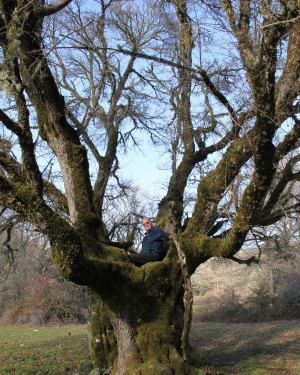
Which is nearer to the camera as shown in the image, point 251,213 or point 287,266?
point 251,213

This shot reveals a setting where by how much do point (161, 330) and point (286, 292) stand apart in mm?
16421

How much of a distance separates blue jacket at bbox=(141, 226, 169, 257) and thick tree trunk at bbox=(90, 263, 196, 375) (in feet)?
1.82

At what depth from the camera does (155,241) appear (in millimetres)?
7574

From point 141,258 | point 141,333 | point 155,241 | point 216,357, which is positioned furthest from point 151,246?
point 216,357

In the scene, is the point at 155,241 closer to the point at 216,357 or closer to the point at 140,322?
the point at 140,322

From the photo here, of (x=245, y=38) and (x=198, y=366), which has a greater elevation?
(x=245, y=38)

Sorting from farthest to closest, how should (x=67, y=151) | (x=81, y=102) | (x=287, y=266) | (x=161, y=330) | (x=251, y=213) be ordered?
(x=287, y=266)
(x=81, y=102)
(x=67, y=151)
(x=161, y=330)
(x=251, y=213)

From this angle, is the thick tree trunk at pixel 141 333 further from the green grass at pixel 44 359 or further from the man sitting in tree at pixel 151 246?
the green grass at pixel 44 359

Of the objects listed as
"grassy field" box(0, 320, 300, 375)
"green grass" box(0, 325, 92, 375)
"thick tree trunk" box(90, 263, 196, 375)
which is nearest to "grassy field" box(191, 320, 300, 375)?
"grassy field" box(0, 320, 300, 375)

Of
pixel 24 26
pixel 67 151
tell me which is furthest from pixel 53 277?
pixel 24 26

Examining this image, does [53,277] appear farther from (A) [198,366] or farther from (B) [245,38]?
(B) [245,38]

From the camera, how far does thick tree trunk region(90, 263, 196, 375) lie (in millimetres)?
6605

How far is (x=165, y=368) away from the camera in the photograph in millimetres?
6277

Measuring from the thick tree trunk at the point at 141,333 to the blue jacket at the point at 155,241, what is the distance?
1.82 feet
